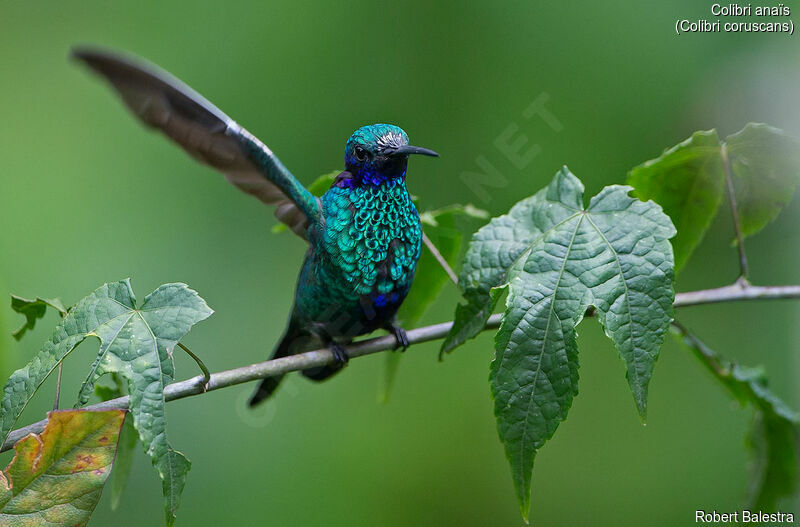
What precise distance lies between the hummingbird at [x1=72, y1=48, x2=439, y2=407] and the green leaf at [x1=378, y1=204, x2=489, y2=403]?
6.9 inches

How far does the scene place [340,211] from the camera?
7.68 feet

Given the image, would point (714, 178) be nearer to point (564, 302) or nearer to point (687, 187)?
point (687, 187)

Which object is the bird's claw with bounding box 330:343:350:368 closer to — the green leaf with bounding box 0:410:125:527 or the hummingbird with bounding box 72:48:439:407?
the hummingbird with bounding box 72:48:439:407

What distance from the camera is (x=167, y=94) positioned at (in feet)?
6.61

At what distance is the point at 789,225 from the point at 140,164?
366cm

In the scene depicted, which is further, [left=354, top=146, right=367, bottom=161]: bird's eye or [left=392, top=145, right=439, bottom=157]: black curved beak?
[left=354, top=146, right=367, bottom=161]: bird's eye

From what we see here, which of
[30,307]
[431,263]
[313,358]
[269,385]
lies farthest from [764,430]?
[30,307]

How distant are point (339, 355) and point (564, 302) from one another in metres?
0.87

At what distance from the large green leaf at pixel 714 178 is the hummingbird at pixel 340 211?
73 centimetres

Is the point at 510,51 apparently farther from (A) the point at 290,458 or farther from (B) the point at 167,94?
(B) the point at 167,94

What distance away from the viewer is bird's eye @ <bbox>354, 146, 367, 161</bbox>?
7.56 ft

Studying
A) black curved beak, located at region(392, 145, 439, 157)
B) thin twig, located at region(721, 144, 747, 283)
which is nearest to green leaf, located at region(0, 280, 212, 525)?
black curved beak, located at region(392, 145, 439, 157)

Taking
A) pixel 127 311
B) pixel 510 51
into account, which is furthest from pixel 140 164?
pixel 127 311

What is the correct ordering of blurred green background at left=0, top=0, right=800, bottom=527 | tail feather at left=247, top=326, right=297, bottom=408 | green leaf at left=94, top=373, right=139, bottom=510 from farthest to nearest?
blurred green background at left=0, top=0, right=800, bottom=527, tail feather at left=247, top=326, right=297, bottom=408, green leaf at left=94, top=373, right=139, bottom=510
